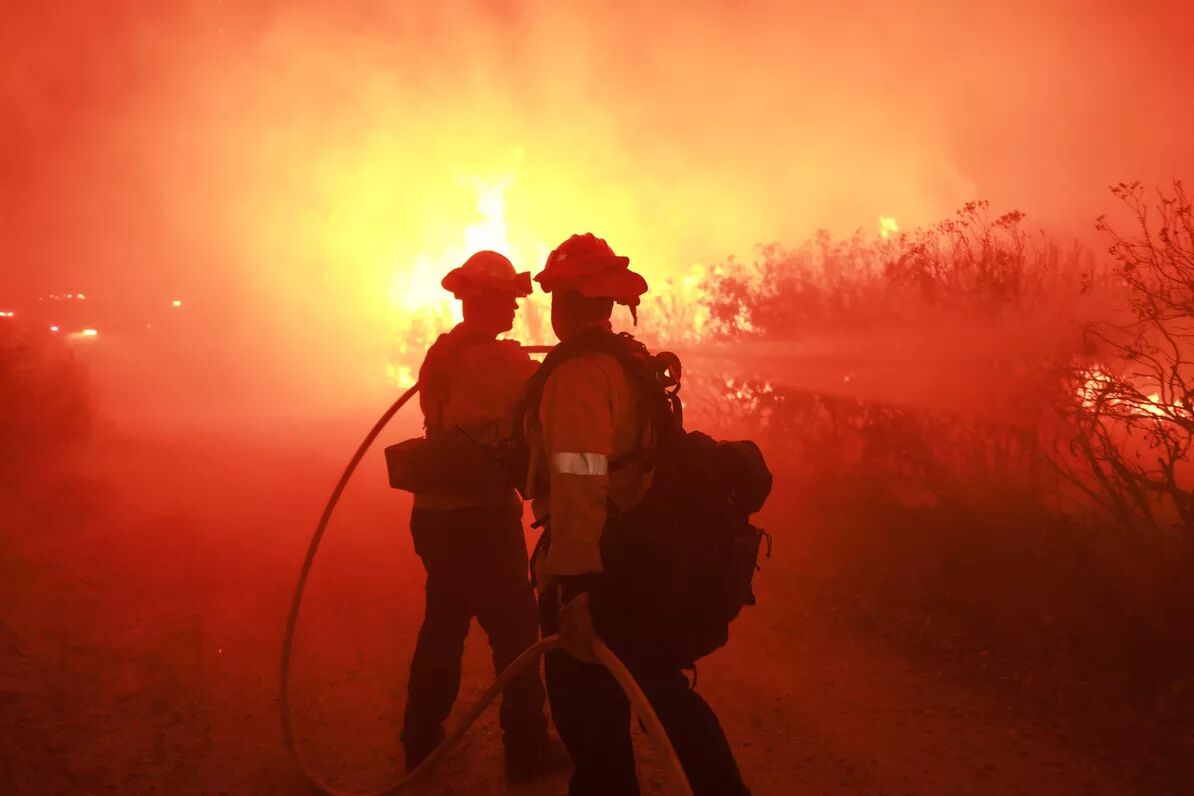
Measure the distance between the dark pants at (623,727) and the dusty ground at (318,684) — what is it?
Answer: 127 centimetres

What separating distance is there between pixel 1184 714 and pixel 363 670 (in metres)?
4.71

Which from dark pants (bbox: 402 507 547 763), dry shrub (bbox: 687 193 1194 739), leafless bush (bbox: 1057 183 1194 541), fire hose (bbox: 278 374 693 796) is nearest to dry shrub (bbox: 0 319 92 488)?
fire hose (bbox: 278 374 693 796)

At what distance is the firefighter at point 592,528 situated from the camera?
2.34m

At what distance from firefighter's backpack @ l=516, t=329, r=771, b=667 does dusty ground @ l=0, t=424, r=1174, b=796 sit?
5.31ft

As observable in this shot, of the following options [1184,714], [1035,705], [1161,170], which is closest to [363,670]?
[1035,705]

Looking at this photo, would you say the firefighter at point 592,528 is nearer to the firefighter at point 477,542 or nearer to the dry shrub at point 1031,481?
the firefighter at point 477,542

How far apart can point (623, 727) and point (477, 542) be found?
1232 millimetres

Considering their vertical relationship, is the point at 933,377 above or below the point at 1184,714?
above

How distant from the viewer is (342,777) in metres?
3.82

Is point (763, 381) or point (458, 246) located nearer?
point (763, 381)

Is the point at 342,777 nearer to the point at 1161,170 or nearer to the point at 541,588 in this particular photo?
the point at 541,588

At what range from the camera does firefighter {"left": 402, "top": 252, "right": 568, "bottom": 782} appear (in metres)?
3.40

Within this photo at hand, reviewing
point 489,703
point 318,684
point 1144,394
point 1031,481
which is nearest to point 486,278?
point 489,703

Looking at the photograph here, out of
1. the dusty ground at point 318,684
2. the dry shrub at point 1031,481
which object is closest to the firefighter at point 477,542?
the dusty ground at point 318,684
